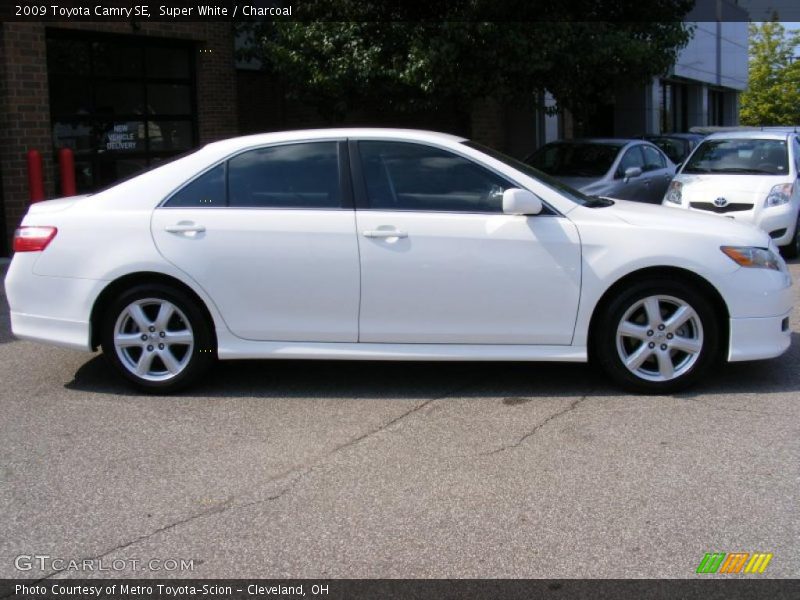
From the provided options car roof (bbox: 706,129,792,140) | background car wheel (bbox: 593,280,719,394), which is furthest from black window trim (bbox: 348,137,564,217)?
car roof (bbox: 706,129,792,140)

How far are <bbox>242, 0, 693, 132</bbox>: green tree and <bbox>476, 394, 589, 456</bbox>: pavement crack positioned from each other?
6.61m

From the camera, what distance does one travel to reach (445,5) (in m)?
11.7

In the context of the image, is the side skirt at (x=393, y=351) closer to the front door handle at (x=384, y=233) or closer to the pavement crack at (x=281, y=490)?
the pavement crack at (x=281, y=490)

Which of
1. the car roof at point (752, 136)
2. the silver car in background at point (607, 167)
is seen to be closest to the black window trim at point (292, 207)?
the silver car in background at point (607, 167)

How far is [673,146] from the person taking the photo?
18.4 m

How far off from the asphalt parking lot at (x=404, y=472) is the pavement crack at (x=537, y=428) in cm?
2

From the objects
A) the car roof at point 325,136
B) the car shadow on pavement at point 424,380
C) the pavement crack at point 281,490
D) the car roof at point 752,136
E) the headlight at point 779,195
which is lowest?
the pavement crack at point 281,490

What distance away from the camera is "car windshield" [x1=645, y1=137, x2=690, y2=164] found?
18.2 metres

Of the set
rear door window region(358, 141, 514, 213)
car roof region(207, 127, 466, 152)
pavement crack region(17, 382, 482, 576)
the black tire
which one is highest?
car roof region(207, 127, 466, 152)

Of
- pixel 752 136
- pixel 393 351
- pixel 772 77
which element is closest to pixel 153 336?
pixel 393 351

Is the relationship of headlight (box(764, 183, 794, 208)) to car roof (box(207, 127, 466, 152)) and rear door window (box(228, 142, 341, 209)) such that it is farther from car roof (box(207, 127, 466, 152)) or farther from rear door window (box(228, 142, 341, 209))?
rear door window (box(228, 142, 341, 209))

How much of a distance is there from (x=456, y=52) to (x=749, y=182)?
3936mm

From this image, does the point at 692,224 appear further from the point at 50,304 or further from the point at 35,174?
the point at 35,174

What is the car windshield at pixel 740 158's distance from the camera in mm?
11859
